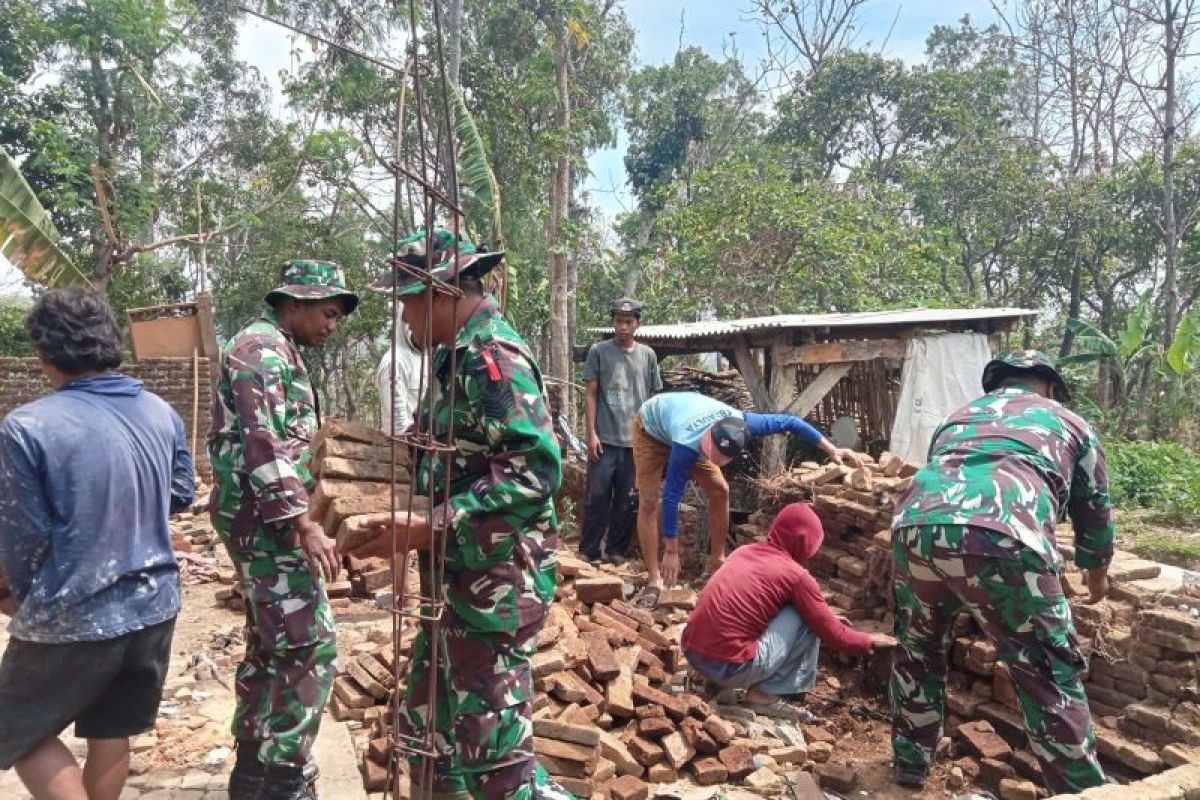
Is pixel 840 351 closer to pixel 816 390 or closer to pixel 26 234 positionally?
pixel 816 390

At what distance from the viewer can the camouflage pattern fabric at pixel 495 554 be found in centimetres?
226

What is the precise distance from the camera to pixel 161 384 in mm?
10984

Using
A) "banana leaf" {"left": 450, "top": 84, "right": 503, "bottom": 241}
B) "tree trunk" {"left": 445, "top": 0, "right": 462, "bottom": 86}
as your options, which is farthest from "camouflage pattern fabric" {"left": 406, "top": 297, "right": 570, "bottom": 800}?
"tree trunk" {"left": 445, "top": 0, "right": 462, "bottom": 86}

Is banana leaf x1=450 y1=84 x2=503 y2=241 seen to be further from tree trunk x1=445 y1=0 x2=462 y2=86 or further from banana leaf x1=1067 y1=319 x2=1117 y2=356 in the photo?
banana leaf x1=1067 y1=319 x2=1117 y2=356

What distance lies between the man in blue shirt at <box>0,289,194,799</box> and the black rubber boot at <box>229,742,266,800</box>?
40cm

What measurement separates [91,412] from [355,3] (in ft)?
57.7

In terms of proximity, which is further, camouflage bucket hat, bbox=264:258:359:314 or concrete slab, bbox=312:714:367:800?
concrete slab, bbox=312:714:367:800

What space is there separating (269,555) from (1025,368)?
3.15 m

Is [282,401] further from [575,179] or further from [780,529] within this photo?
[575,179]

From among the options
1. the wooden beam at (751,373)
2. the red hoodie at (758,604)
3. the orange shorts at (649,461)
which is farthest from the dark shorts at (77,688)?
the wooden beam at (751,373)

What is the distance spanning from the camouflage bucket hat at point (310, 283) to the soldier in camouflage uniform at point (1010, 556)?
96.2 inches

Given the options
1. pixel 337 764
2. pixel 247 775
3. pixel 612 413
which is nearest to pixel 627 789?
pixel 337 764

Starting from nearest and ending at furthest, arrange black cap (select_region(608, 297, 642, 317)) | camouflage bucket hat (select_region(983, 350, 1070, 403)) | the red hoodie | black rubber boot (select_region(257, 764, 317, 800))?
black rubber boot (select_region(257, 764, 317, 800)) → camouflage bucket hat (select_region(983, 350, 1070, 403)) → the red hoodie → black cap (select_region(608, 297, 642, 317))

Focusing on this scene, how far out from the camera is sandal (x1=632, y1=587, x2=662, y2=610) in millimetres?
5309
